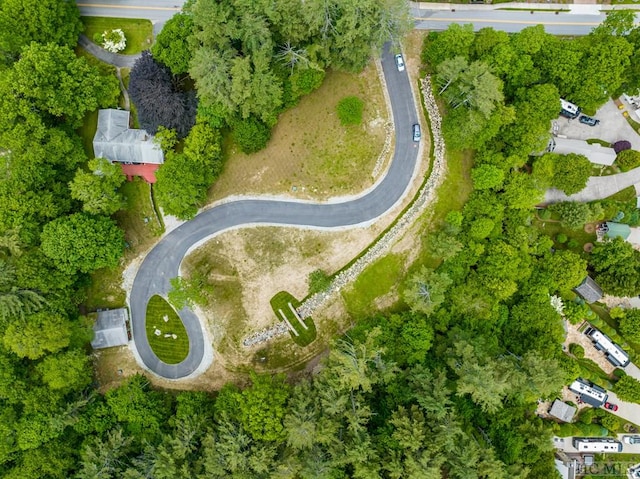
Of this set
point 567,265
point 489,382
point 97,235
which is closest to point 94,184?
point 97,235

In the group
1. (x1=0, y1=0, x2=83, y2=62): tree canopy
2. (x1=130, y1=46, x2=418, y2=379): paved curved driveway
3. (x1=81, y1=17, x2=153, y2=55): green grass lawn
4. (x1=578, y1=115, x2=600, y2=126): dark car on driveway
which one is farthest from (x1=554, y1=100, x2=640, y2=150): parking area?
(x1=0, y1=0, x2=83, y2=62): tree canopy

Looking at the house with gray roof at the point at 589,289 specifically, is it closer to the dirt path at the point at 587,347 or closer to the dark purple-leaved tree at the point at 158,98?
the dirt path at the point at 587,347

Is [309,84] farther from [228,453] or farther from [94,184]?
[228,453]

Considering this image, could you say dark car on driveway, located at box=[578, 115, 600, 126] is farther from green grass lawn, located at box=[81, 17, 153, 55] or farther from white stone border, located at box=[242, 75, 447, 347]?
green grass lawn, located at box=[81, 17, 153, 55]

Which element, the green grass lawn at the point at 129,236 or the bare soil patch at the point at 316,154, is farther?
the bare soil patch at the point at 316,154

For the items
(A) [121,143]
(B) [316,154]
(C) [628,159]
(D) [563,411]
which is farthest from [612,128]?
(A) [121,143]

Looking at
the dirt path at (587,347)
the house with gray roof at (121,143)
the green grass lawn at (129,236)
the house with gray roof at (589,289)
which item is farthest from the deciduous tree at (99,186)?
the dirt path at (587,347)

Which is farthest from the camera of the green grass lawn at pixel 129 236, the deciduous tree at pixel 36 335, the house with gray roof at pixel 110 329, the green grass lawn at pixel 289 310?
the green grass lawn at pixel 289 310
